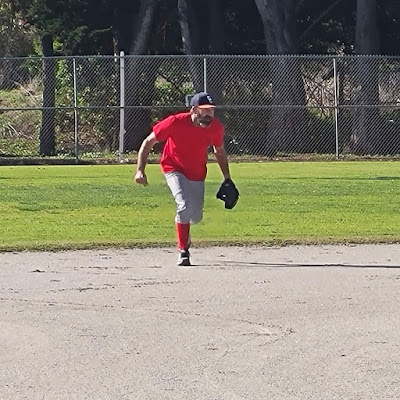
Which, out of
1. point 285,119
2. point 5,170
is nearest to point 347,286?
point 5,170

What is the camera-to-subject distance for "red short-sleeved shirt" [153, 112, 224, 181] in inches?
459

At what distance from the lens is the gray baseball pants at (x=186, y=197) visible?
11.7 metres

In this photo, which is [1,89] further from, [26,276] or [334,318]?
[334,318]

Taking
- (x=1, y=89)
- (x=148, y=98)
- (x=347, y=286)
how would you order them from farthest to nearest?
(x=1, y=89) → (x=148, y=98) → (x=347, y=286)

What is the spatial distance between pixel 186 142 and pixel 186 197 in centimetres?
53

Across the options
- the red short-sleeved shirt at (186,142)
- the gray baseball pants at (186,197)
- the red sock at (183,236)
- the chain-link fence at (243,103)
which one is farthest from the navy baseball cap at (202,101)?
the chain-link fence at (243,103)

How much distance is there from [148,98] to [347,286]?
73.8 ft

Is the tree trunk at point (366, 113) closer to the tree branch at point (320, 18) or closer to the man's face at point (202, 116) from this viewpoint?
the tree branch at point (320, 18)

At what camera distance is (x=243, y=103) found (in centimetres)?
3180

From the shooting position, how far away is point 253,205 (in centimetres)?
1745

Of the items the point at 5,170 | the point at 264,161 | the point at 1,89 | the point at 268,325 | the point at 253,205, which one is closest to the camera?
the point at 268,325

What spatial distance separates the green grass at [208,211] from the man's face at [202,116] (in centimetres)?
219

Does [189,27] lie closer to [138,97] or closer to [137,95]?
[138,97]

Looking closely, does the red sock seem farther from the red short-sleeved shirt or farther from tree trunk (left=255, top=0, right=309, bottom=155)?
tree trunk (left=255, top=0, right=309, bottom=155)
